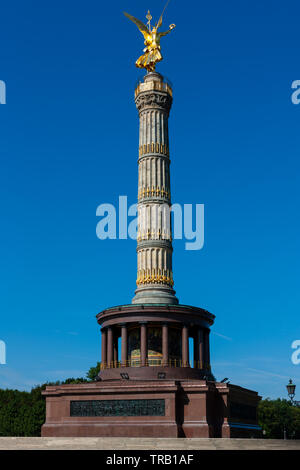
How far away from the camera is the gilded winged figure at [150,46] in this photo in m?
51.0

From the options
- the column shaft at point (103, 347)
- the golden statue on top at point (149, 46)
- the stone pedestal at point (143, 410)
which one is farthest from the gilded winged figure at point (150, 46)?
the stone pedestal at point (143, 410)

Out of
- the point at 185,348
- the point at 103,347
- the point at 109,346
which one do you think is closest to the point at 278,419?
the point at 103,347

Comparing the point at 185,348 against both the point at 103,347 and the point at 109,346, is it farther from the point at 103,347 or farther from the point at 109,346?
the point at 103,347

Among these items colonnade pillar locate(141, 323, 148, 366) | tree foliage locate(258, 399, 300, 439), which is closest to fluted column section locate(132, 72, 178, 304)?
colonnade pillar locate(141, 323, 148, 366)

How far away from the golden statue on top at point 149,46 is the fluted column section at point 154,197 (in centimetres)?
99

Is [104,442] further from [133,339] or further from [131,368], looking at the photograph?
[133,339]

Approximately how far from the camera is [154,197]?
155 ft

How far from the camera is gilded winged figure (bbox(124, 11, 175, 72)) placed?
167 ft

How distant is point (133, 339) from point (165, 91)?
65.4ft

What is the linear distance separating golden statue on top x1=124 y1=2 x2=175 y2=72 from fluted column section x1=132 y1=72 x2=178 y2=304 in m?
0.99

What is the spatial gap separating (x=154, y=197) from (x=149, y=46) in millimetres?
13225

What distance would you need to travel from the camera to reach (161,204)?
47.3 m
